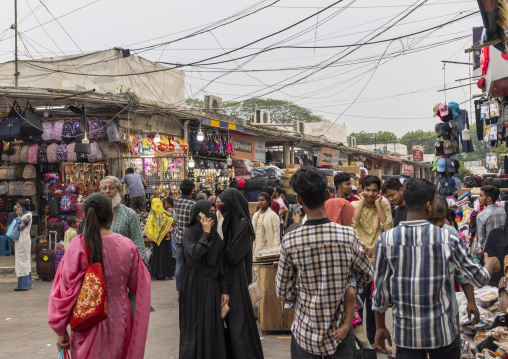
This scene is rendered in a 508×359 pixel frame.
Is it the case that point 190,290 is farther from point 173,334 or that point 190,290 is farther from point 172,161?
point 172,161

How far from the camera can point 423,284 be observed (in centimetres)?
351

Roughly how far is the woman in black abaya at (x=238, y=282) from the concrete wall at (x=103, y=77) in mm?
10253

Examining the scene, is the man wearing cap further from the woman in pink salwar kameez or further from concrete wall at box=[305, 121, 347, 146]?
concrete wall at box=[305, 121, 347, 146]

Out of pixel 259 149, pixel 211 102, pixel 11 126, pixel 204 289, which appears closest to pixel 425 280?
pixel 204 289

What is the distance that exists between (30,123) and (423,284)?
12.2 m

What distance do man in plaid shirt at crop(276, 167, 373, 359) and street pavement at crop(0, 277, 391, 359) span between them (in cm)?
293

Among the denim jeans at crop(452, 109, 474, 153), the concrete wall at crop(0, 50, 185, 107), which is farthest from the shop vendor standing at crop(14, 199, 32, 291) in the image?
the denim jeans at crop(452, 109, 474, 153)

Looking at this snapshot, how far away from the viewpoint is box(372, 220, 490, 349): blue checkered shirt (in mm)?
3486

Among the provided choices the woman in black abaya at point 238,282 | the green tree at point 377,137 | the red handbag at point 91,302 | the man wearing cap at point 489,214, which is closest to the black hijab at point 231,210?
the woman in black abaya at point 238,282

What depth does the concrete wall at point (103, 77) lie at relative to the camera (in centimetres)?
1661

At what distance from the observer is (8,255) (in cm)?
1599

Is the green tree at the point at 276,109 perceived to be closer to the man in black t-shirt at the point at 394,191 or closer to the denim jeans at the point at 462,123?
the denim jeans at the point at 462,123

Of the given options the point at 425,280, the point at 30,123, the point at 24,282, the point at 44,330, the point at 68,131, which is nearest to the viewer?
the point at 425,280

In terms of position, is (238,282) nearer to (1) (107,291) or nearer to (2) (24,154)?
(1) (107,291)
